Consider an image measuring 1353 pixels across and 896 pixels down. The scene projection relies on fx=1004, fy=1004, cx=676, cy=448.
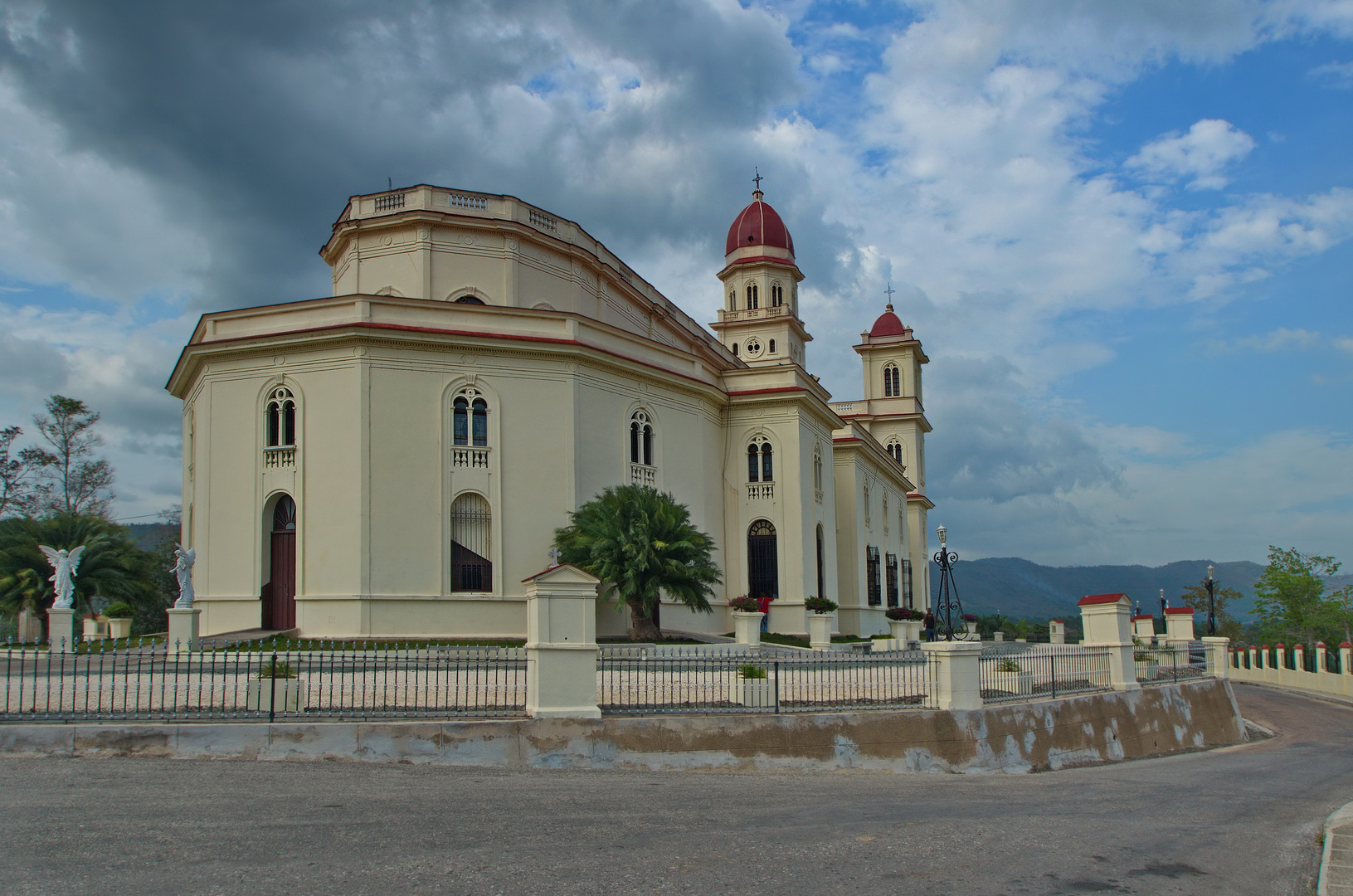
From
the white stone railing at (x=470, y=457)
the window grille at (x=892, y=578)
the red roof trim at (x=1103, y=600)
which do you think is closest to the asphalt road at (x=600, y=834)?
the red roof trim at (x=1103, y=600)

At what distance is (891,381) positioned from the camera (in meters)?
65.6

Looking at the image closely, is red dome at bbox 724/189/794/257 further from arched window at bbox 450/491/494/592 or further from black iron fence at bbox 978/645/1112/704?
black iron fence at bbox 978/645/1112/704

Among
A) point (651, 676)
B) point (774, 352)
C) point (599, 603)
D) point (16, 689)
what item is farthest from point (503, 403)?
point (774, 352)

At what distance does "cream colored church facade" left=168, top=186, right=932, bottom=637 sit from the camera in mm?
25469

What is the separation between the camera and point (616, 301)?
1403 inches

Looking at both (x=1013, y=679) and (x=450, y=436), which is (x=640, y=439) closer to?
(x=450, y=436)

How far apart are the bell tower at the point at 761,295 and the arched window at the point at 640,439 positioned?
21.1 metres

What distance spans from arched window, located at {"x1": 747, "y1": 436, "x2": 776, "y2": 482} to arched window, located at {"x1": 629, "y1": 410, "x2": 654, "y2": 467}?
15.5 feet

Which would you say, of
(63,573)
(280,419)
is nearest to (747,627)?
(280,419)

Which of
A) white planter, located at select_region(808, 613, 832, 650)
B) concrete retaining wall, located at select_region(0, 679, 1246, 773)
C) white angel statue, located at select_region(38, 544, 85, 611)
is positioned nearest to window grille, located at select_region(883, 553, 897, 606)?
white planter, located at select_region(808, 613, 832, 650)

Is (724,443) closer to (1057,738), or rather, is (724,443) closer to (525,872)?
(1057,738)

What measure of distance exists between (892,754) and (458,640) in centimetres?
1385

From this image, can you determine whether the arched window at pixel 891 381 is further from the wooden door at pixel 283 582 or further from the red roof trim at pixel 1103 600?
the wooden door at pixel 283 582

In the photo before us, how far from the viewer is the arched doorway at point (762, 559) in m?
33.0
